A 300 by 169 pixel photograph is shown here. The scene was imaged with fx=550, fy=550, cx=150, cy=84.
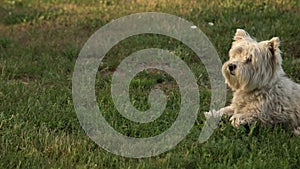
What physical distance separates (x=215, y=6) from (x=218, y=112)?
6.17 meters

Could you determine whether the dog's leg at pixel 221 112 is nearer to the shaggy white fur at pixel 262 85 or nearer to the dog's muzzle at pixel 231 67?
the shaggy white fur at pixel 262 85

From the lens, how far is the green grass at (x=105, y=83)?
5.79 metres

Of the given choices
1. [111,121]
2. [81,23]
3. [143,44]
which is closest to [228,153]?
[111,121]

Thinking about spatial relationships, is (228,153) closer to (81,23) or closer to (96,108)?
(96,108)

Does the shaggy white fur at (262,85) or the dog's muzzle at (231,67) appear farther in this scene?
the dog's muzzle at (231,67)

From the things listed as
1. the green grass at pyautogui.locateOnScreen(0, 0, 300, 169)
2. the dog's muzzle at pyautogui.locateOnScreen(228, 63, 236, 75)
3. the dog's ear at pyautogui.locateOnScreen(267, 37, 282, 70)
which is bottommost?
the green grass at pyautogui.locateOnScreen(0, 0, 300, 169)

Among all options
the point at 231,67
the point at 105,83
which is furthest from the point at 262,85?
the point at 105,83

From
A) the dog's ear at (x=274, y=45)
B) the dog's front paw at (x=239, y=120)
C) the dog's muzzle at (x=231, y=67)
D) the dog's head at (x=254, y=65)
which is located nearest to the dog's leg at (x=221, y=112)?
the dog's front paw at (x=239, y=120)

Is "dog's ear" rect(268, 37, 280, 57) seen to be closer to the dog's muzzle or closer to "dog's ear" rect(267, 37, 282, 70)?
"dog's ear" rect(267, 37, 282, 70)

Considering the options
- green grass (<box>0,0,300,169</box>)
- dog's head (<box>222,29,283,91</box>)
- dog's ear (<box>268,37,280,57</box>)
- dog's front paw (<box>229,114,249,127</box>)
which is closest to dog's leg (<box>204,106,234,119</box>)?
green grass (<box>0,0,300,169</box>)

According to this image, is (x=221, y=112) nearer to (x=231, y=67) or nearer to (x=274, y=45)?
(x=231, y=67)

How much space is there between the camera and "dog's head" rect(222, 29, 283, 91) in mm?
6355

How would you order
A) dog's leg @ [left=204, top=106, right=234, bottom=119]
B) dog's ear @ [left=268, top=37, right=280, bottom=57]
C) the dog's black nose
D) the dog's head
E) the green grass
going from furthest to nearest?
1. dog's leg @ [left=204, top=106, right=234, bottom=119]
2. the dog's black nose
3. the dog's head
4. dog's ear @ [left=268, top=37, right=280, bottom=57]
5. the green grass

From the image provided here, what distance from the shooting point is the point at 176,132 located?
6.50 meters
